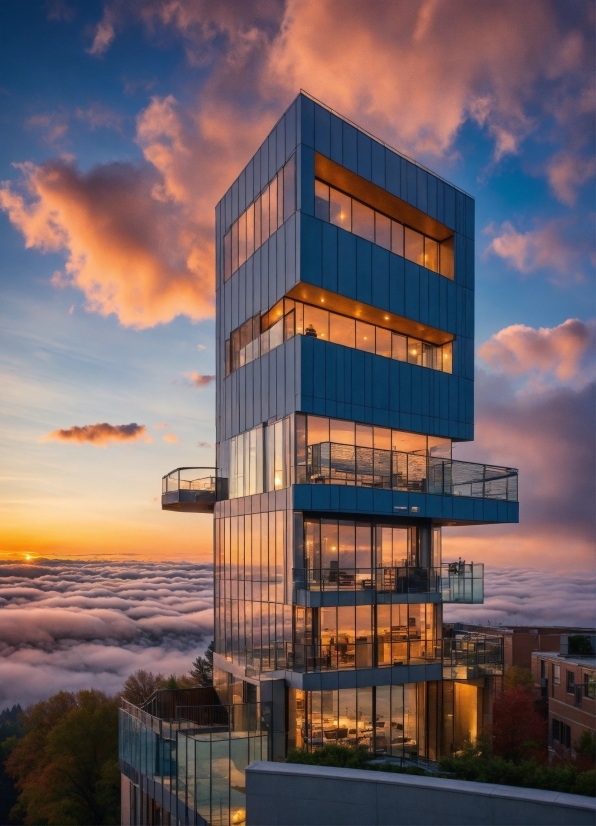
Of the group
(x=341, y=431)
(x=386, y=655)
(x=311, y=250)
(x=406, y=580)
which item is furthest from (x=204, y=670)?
(x=311, y=250)

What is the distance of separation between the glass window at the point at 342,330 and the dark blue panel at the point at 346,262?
1422 millimetres

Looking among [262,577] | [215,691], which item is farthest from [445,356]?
[215,691]

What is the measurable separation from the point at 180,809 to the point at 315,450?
41.2 feet

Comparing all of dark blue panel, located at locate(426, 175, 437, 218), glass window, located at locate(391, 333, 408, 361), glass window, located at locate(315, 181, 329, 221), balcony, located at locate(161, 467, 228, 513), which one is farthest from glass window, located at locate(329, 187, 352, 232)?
balcony, located at locate(161, 467, 228, 513)

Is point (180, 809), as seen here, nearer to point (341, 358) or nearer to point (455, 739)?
point (455, 739)

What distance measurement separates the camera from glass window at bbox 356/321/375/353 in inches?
1202

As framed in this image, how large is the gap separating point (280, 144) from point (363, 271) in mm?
6226

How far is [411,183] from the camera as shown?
3198 cm

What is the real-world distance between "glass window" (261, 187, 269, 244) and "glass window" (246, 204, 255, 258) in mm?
1154

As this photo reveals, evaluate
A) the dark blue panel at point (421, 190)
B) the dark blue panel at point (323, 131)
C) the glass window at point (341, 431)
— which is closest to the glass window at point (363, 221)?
the dark blue panel at point (421, 190)

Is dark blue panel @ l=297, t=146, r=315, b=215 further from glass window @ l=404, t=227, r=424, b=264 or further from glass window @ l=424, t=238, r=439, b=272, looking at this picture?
glass window @ l=424, t=238, r=439, b=272

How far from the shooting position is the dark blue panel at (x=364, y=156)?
2991cm

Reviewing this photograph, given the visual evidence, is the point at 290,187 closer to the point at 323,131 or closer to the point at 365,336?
the point at 323,131

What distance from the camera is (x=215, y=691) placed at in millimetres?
34219
